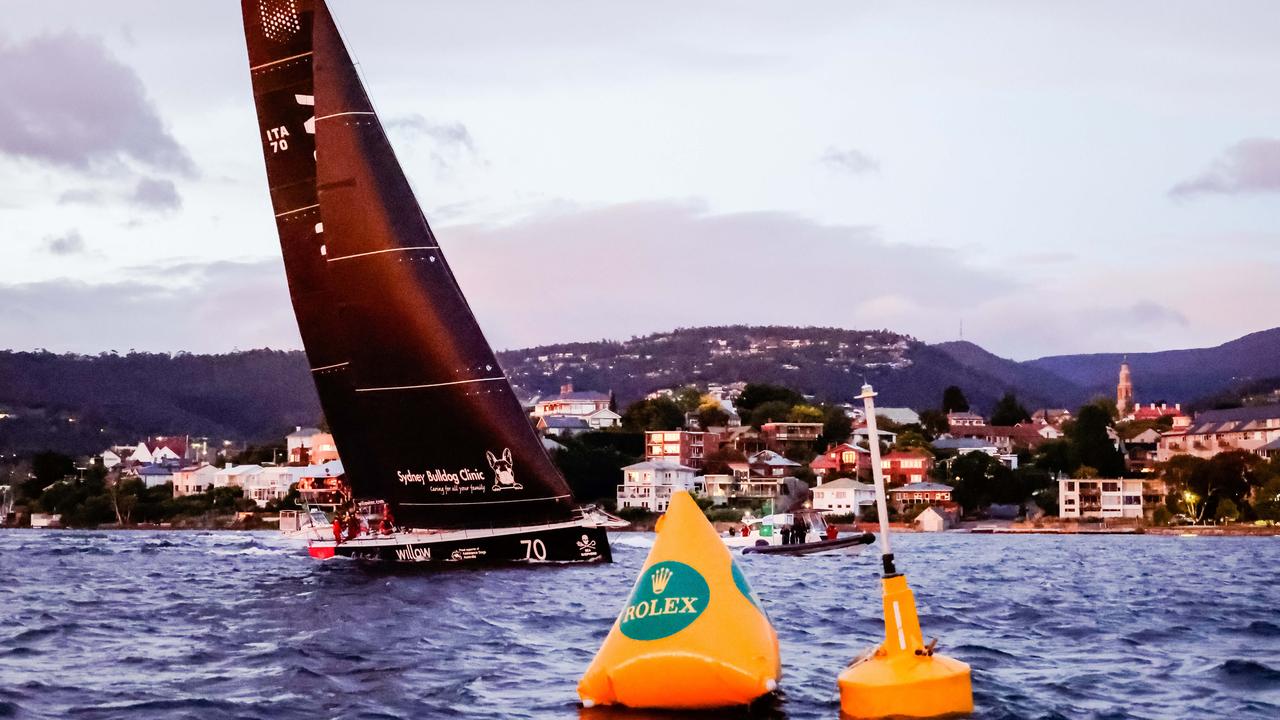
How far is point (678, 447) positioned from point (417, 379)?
99.0 metres

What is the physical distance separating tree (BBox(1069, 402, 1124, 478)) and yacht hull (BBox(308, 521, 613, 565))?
93.9 metres

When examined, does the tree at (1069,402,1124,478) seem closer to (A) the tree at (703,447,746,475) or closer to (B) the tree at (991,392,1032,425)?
(A) the tree at (703,447,746,475)

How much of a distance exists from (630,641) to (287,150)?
30.3 metres

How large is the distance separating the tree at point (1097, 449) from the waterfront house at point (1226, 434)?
50.5 ft

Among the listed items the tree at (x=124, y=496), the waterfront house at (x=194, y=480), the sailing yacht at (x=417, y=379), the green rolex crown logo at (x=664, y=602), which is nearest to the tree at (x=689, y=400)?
the waterfront house at (x=194, y=480)

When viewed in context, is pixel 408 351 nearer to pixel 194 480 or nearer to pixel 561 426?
pixel 194 480

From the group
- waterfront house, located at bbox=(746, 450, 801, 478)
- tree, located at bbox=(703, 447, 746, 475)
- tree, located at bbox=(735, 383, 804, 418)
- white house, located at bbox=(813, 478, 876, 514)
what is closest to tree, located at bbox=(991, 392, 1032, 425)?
tree, located at bbox=(735, 383, 804, 418)

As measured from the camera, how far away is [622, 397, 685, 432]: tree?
150750mm

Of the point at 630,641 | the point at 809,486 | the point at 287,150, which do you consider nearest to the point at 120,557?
the point at 287,150

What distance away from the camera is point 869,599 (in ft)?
97.8

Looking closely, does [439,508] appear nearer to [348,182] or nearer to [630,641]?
[348,182]

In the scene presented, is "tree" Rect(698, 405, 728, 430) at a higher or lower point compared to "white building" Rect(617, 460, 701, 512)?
higher

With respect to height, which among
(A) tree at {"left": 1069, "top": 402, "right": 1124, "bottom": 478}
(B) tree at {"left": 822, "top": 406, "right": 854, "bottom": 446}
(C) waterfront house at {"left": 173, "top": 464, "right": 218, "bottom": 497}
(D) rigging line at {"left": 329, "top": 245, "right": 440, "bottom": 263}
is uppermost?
(D) rigging line at {"left": 329, "top": 245, "right": 440, "bottom": 263}

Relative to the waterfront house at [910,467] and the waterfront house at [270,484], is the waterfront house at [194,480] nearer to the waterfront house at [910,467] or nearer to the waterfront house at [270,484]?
the waterfront house at [270,484]
